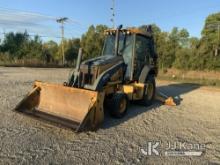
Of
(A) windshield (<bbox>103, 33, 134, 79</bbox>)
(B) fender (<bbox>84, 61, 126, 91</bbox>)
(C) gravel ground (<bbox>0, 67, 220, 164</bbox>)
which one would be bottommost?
(C) gravel ground (<bbox>0, 67, 220, 164</bbox>)

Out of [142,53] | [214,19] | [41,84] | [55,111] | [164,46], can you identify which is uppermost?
[214,19]

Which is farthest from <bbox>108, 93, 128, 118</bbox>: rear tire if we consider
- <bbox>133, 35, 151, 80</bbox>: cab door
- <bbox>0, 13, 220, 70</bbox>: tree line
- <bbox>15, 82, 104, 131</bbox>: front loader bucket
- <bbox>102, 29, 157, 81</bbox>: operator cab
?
<bbox>0, 13, 220, 70</bbox>: tree line

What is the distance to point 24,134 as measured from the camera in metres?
5.48

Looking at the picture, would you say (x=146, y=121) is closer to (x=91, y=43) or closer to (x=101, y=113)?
(x=101, y=113)

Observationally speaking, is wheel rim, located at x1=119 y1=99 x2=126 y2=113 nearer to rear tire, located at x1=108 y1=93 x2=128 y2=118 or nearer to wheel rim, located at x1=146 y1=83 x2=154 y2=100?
rear tire, located at x1=108 y1=93 x2=128 y2=118

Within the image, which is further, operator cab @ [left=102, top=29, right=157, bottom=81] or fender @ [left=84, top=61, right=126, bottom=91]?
operator cab @ [left=102, top=29, right=157, bottom=81]

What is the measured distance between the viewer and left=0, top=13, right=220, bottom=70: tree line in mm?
29781

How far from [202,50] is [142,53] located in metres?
23.2

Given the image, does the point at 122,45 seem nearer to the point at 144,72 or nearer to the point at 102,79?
the point at 144,72

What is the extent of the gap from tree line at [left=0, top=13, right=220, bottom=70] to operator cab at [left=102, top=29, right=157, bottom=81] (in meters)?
21.6

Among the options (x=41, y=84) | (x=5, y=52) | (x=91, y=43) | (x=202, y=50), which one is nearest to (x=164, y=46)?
(x=202, y=50)

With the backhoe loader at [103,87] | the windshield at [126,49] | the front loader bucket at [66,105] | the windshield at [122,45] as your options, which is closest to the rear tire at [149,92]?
the backhoe loader at [103,87]

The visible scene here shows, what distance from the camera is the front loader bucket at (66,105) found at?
5.69 m

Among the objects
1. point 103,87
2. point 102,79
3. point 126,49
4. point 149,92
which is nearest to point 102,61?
point 102,79
